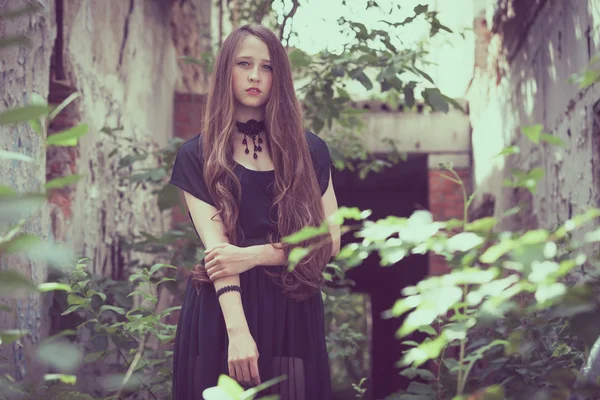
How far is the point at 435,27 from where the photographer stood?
3.92 meters

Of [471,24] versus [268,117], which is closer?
[268,117]

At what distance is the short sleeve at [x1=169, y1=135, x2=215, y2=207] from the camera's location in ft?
7.48

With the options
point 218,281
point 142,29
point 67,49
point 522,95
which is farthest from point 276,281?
point 142,29

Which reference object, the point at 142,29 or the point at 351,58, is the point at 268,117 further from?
the point at 142,29

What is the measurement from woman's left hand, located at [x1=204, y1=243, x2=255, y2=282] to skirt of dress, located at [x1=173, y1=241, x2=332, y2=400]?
89 millimetres

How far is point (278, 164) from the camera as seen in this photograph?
2.32 meters

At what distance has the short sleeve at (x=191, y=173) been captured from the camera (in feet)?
7.48

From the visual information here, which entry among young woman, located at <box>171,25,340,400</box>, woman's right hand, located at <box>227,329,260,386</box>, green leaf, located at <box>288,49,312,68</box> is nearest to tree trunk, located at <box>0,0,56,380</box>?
young woman, located at <box>171,25,340,400</box>

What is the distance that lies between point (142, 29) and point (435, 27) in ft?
9.05

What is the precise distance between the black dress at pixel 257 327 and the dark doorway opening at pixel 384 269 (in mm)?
4953

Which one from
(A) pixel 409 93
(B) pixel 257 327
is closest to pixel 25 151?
(B) pixel 257 327

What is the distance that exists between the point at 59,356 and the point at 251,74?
145 cm

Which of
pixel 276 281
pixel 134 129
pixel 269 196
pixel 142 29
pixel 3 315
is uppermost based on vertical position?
pixel 142 29

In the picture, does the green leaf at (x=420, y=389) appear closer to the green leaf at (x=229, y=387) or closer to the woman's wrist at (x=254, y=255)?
the woman's wrist at (x=254, y=255)
